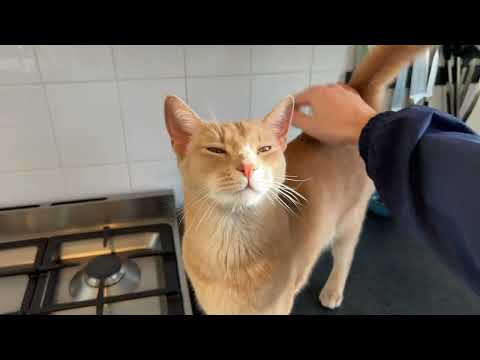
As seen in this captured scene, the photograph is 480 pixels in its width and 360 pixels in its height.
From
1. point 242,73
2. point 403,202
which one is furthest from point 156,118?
point 403,202

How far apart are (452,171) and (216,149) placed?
329mm

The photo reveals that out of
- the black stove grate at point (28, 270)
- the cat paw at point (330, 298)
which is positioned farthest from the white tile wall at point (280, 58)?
the black stove grate at point (28, 270)

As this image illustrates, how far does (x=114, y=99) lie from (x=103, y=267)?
386mm

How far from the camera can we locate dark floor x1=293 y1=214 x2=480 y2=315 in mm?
826

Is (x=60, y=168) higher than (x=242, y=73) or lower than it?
lower

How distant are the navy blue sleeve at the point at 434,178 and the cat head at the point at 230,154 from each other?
0.16 metres

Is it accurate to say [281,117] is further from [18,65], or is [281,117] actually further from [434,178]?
[18,65]

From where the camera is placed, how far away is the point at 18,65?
32.5 inches

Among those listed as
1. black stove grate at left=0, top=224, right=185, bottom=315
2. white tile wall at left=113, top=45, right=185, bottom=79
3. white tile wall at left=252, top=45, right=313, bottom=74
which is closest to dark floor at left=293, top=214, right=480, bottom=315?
black stove grate at left=0, top=224, right=185, bottom=315

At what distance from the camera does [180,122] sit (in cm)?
62

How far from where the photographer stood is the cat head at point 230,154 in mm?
559
